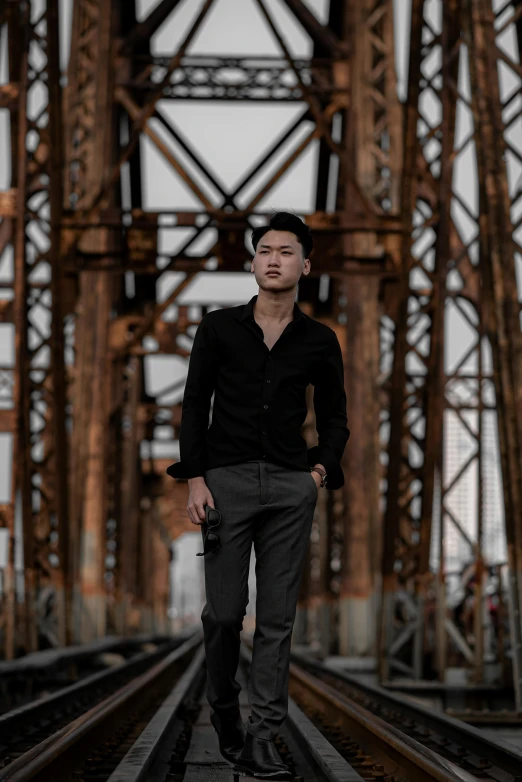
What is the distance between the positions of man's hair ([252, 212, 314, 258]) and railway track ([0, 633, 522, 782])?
5.90 ft

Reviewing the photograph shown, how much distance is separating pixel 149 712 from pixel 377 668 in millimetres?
4665

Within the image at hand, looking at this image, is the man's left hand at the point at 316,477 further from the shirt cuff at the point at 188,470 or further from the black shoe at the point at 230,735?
the black shoe at the point at 230,735

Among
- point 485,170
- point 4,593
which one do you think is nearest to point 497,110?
point 485,170

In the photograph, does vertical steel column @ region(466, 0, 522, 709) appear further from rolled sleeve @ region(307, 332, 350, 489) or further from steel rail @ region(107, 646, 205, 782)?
rolled sleeve @ region(307, 332, 350, 489)

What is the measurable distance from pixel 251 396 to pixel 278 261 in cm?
46

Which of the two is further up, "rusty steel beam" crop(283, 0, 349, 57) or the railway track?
"rusty steel beam" crop(283, 0, 349, 57)

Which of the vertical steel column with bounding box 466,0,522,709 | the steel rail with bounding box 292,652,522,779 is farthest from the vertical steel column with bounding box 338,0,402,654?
the vertical steel column with bounding box 466,0,522,709

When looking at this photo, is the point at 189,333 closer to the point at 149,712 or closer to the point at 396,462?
the point at 396,462

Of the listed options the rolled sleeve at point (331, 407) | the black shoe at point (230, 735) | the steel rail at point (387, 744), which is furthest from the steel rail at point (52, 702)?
the rolled sleeve at point (331, 407)

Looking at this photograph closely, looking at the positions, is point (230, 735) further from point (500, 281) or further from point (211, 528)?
point (500, 281)

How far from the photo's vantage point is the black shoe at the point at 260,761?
4234mm

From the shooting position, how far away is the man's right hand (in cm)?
420

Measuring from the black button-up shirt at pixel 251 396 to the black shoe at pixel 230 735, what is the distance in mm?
903

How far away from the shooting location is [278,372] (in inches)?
171
